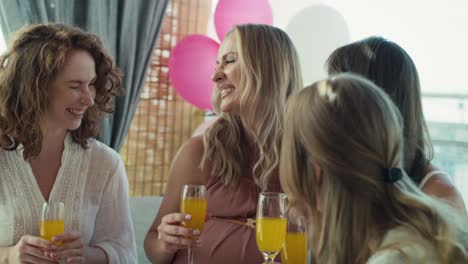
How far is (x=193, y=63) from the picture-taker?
3707 mm

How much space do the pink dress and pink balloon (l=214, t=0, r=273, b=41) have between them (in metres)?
1.65

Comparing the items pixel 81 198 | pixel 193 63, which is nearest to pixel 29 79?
pixel 81 198

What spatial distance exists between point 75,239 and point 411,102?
1.18 m

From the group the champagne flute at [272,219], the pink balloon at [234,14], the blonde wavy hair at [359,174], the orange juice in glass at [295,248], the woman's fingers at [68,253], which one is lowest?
the woman's fingers at [68,253]

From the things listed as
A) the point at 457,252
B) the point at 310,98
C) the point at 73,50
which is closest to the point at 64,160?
the point at 73,50

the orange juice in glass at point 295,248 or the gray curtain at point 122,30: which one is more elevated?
the gray curtain at point 122,30

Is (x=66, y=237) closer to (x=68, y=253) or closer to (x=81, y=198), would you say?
(x=68, y=253)

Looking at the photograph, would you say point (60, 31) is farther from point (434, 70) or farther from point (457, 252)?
point (434, 70)

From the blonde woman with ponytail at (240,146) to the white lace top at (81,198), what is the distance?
0.19 m

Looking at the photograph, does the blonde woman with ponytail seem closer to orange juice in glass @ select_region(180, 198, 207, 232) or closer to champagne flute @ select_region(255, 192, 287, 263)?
orange juice in glass @ select_region(180, 198, 207, 232)

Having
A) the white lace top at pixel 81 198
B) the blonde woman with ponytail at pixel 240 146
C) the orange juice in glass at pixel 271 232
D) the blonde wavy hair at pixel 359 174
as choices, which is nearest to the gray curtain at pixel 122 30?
the white lace top at pixel 81 198

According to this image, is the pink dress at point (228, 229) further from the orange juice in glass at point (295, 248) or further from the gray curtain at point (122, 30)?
the gray curtain at point (122, 30)

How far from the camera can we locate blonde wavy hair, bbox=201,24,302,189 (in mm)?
2238

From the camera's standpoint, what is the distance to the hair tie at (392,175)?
131 cm
